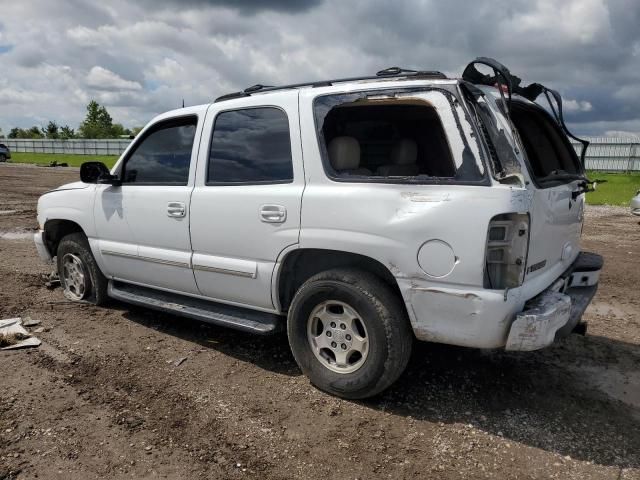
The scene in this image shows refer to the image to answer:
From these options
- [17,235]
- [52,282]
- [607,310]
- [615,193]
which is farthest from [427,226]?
[615,193]

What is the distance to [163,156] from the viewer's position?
437 centimetres

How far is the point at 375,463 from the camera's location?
274 cm

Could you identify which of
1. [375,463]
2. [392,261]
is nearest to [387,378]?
[375,463]

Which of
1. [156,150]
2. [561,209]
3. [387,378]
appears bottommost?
[387,378]

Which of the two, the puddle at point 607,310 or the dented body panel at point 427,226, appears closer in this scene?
the dented body panel at point 427,226

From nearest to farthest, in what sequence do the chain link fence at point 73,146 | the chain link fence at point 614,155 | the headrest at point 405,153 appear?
the headrest at point 405,153 < the chain link fence at point 614,155 < the chain link fence at point 73,146

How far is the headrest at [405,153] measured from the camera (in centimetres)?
393

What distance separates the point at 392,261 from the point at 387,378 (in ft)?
2.42

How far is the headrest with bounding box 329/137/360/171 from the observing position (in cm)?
341

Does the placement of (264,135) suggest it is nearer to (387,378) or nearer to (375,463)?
(387,378)

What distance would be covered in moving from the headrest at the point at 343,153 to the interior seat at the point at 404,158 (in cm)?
34

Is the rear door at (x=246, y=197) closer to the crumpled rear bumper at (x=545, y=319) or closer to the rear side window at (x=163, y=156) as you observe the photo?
the rear side window at (x=163, y=156)

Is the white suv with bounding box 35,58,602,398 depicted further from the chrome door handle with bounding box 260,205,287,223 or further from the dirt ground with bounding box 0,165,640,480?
the dirt ground with bounding box 0,165,640,480

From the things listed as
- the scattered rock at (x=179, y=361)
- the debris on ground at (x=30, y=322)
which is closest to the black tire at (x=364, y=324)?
the scattered rock at (x=179, y=361)
